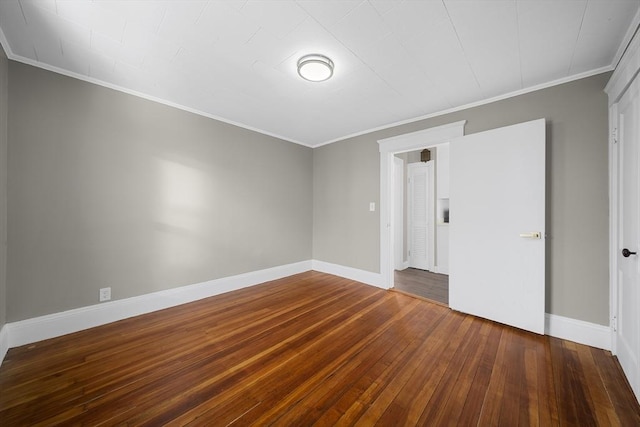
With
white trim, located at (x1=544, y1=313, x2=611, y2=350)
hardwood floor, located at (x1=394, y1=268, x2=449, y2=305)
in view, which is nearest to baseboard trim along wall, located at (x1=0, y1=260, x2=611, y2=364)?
white trim, located at (x1=544, y1=313, x2=611, y2=350)

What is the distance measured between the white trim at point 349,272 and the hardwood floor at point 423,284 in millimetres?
340

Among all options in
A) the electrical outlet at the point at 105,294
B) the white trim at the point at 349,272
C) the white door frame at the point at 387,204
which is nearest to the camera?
the electrical outlet at the point at 105,294

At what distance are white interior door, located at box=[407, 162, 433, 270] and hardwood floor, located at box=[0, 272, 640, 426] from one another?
2.45 m

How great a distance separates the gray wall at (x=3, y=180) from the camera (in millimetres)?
1928

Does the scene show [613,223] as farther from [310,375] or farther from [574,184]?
[310,375]

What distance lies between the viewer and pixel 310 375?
5.77ft

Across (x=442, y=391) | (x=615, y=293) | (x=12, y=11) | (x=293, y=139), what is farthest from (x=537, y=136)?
(x=12, y=11)

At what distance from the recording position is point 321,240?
4.70 meters

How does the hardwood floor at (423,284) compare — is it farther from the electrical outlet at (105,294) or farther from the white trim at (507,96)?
the electrical outlet at (105,294)

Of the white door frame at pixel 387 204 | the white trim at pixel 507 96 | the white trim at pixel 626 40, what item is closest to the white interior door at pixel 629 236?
the white trim at pixel 626 40

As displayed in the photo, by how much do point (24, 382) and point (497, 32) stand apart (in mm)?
4239

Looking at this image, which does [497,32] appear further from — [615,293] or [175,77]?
[175,77]

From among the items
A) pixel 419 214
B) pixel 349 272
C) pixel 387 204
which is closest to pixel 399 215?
pixel 419 214

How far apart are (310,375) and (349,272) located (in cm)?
252
